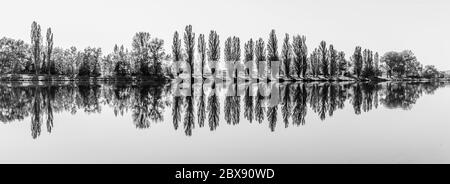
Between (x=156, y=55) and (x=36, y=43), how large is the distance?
70.8ft

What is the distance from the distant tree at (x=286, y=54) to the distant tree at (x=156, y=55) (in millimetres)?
24376

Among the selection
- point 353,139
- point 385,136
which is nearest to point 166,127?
point 353,139

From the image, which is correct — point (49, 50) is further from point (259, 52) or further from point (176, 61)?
point (259, 52)

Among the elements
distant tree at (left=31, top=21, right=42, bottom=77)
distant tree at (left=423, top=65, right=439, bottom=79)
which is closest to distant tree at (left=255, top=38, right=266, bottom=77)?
distant tree at (left=31, top=21, right=42, bottom=77)

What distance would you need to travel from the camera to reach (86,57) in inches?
2849

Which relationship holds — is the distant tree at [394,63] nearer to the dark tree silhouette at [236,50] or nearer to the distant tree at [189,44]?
the dark tree silhouette at [236,50]

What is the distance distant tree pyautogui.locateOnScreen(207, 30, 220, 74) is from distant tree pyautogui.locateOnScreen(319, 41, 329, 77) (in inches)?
997

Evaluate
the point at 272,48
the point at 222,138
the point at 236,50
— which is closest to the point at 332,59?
the point at 272,48

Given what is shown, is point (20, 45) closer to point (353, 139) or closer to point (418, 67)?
point (353, 139)

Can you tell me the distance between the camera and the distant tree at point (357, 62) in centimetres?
8544

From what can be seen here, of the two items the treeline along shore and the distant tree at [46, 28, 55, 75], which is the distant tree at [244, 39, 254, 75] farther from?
the distant tree at [46, 28, 55, 75]

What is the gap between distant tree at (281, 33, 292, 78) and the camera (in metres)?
70.2
